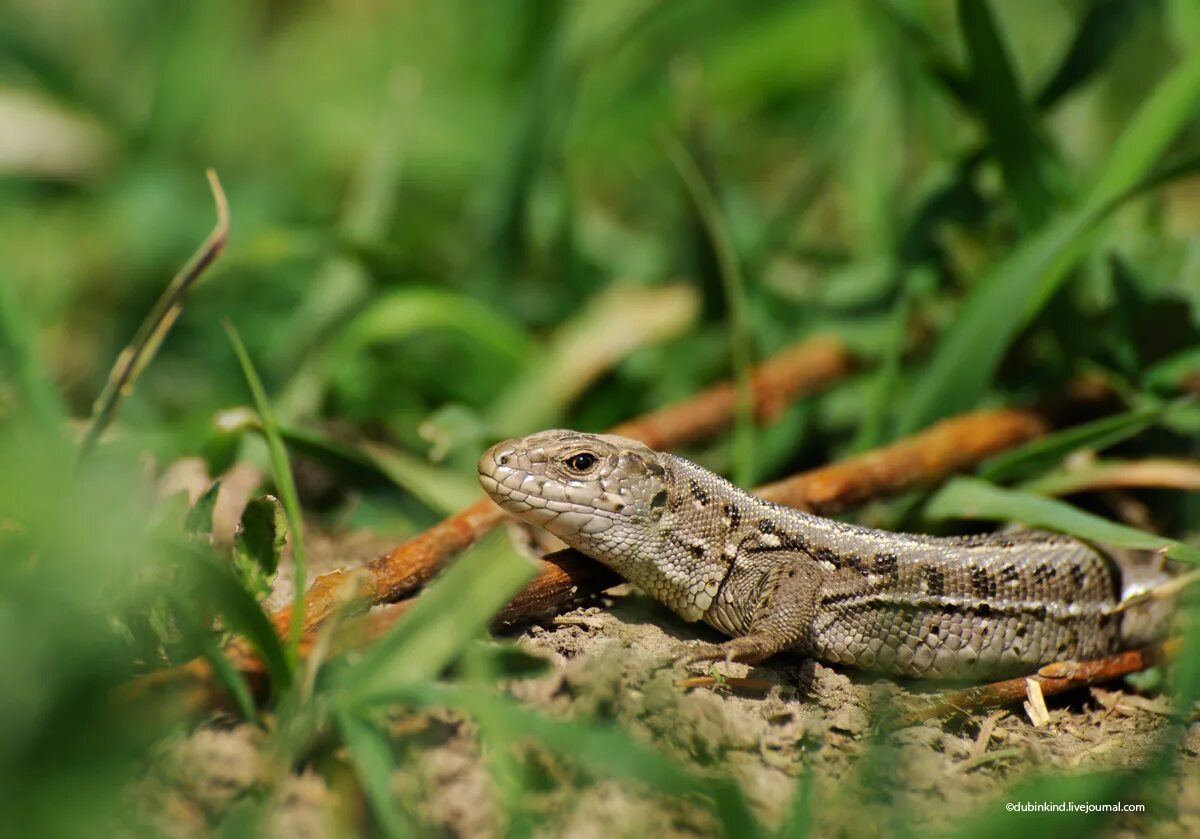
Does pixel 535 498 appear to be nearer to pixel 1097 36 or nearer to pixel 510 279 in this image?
pixel 510 279

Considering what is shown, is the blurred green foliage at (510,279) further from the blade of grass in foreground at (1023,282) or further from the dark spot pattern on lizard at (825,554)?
the dark spot pattern on lizard at (825,554)

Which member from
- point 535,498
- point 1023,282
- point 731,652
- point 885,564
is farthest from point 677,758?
point 1023,282

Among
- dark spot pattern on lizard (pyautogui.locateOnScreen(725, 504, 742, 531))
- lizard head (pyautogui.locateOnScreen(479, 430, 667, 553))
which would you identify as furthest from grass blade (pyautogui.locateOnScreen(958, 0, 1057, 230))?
lizard head (pyautogui.locateOnScreen(479, 430, 667, 553))

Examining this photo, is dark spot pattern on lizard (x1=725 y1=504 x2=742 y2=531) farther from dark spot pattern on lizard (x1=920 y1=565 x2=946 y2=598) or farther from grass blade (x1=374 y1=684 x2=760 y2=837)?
grass blade (x1=374 y1=684 x2=760 y2=837)

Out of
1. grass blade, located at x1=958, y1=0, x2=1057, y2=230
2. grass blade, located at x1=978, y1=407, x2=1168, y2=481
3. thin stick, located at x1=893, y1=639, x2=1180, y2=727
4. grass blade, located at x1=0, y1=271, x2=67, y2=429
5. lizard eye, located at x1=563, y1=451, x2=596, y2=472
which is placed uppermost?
grass blade, located at x1=958, y1=0, x2=1057, y2=230

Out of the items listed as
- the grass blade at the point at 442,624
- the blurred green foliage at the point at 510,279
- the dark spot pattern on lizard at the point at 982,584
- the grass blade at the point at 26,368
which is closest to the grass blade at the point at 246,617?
the blurred green foliage at the point at 510,279

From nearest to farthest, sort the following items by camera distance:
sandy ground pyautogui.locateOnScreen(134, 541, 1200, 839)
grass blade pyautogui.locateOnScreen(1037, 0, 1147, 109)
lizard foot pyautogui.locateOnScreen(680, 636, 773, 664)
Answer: sandy ground pyautogui.locateOnScreen(134, 541, 1200, 839)
lizard foot pyautogui.locateOnScreen(680, 636, 773, 664)
grass blade pyautogui.locateOnScreen(1037, 0, 1147, 109)
